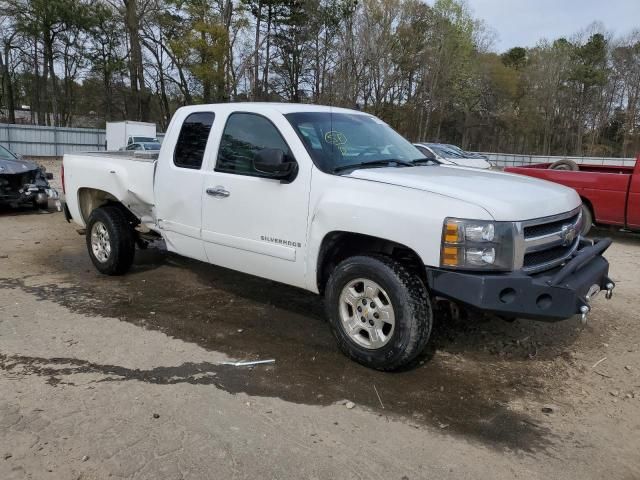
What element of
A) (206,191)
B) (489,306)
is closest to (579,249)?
(489,306)

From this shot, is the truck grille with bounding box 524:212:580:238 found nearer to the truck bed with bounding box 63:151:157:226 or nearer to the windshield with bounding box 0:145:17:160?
the truck bed with bounding box 63:151:157:226

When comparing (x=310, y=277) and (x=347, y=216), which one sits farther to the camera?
(x=310, y=277)

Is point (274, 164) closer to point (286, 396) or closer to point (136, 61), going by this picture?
point (286, 396)

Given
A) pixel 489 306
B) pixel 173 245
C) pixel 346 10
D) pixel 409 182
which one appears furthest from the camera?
pixel 346 10

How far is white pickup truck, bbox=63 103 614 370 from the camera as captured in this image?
135 inches

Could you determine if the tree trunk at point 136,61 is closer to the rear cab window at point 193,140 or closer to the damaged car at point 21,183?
the damaged car at point 21,183

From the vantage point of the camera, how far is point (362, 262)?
3842mm

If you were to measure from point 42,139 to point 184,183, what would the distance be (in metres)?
29.1

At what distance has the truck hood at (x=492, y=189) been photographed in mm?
3453

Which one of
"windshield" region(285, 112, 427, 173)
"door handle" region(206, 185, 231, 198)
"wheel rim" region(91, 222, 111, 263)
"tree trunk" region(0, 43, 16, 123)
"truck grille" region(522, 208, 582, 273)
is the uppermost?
"tree trunk" region(0, 43, 16, 123)

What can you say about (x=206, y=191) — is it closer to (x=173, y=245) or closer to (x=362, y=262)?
(x=173, y=245)

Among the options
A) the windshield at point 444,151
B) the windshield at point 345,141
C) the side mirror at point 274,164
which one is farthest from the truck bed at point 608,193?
the windshield at point 444,151

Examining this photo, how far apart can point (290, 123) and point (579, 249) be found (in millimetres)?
2562

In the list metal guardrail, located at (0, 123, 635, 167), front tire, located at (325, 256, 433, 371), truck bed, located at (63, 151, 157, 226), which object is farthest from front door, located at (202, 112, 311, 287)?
metal guardrail, located at (0, 123, 635, 167)
